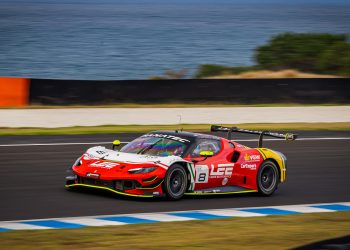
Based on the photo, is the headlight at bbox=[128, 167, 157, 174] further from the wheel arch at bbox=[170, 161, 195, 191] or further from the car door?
the car door

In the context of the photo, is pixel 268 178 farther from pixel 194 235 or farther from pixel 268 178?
pixel 194 235

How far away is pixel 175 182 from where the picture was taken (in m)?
12.2

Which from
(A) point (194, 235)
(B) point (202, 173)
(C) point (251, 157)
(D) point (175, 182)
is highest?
(C) point (251, 157)

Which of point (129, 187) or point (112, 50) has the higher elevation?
point (112, 50)

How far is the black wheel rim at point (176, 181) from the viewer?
1209cm

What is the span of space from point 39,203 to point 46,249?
10.6ft

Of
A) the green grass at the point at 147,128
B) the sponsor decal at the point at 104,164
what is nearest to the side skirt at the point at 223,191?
the sponsor decal at the point at 104,164

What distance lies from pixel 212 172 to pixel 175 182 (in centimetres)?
74

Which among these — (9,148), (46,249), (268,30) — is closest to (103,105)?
(9,148)

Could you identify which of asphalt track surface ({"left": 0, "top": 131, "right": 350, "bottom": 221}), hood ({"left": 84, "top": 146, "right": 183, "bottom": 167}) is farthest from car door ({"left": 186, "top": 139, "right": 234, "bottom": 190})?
hood ({"left": 84, "top": 146, "right": 183, "bottom": 167})

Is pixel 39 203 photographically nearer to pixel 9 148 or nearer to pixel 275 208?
pixel 275 208

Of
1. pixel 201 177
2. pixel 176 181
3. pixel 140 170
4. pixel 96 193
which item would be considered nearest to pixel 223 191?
pixel 201 177

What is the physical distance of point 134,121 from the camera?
23156 mm

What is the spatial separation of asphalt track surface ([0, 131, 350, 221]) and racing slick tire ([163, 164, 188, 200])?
14cm
